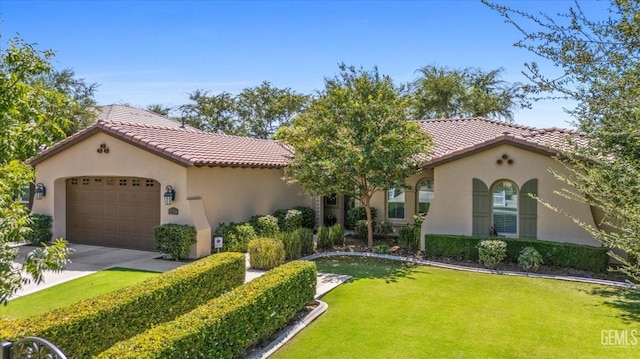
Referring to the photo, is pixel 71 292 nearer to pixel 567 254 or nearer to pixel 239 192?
pixel 239 192

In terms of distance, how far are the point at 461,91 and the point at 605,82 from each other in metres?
37.7

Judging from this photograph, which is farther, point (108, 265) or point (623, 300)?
point (108, 265)

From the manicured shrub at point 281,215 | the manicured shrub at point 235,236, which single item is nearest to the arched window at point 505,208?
the manicured shrub at point 281,215

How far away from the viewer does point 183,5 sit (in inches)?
572

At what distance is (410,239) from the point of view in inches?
631

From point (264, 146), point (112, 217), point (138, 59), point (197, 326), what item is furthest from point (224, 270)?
point (138, 59)

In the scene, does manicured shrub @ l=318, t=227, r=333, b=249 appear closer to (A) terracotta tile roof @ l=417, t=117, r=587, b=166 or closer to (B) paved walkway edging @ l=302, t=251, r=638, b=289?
(B) paved walkway edging @ l=302, t=251, r=638, b=289

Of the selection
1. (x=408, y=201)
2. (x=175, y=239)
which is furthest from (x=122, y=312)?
(x=408, y=201)

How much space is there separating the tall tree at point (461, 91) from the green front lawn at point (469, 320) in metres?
29.4

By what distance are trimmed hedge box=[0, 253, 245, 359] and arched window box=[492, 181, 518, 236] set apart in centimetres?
1029

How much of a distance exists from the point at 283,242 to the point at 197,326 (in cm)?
833

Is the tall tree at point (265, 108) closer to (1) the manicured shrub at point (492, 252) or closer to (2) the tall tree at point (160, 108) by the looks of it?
(2) the tall tree at point (160, 108)

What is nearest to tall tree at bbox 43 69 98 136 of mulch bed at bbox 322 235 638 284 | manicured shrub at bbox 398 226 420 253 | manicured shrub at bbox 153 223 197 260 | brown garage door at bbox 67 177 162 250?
brown garage door at bbox 67 177 162 250

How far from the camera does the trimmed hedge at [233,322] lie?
5422 mm
